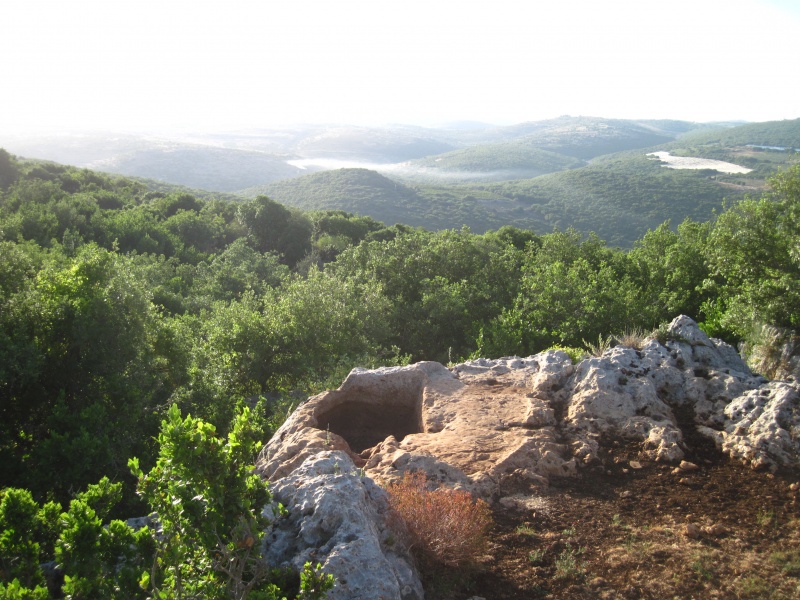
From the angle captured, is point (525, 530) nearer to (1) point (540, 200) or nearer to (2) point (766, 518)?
(2) point (766, 518)

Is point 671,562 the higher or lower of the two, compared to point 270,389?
higher

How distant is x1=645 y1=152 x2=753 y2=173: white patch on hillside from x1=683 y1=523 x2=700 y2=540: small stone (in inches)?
6399

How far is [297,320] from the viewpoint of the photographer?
16516 millimetres

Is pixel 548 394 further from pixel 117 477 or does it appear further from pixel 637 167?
pixel 637 167

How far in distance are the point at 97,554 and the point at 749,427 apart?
8782 millimetres

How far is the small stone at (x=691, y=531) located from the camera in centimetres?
662

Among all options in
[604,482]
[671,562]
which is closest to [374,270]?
[604,482]

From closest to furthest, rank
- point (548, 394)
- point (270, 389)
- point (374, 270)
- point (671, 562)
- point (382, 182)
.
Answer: point (671, 562) → point (548, 394) → point (270, 389) → point (374, 270) → point (382, 182)

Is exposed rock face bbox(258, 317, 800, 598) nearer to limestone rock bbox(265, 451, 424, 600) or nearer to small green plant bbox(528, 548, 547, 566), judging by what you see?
limestone rock bbox(265, 451, 424, 600)

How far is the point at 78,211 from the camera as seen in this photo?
132ft

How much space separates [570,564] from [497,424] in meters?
3.36

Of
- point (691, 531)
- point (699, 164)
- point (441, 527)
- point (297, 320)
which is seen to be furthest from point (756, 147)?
point (441, 527)

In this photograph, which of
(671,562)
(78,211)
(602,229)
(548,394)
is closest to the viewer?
(671,562)

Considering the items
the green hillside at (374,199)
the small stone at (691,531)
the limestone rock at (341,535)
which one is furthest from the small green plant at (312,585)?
the green hillside at (374,199)
